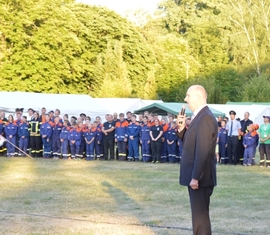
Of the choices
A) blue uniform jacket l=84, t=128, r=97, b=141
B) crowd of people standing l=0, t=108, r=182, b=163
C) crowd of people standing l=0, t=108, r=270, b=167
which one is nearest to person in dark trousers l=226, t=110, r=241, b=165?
crowd of people standing l=0, t=108, r=270, b=167

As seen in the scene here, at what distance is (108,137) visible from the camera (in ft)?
86.7

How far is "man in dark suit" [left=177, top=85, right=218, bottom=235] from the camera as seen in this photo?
25.1 feet

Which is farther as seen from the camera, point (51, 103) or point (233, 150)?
point (51, 103)

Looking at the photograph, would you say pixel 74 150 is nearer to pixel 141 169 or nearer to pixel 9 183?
pixel 141 169

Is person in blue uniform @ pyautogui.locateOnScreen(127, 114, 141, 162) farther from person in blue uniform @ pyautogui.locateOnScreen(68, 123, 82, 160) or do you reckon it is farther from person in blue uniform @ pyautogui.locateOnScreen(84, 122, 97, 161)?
person in blue uniform @ pyautogui.locateOnScreen(68, 123, 82, 160)

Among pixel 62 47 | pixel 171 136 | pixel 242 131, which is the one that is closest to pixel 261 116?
pixel 242 131

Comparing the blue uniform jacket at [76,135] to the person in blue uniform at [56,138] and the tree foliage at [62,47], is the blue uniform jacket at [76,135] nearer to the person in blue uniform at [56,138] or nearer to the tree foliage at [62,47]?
the person in blue uniform at [56,138]

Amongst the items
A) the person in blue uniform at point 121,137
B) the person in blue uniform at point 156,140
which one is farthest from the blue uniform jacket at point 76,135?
the person in blue uniform at point 156,140

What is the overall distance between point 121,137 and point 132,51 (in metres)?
38.2

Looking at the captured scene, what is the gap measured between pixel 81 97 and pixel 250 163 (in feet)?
57.4

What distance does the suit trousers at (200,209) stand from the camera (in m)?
7.78

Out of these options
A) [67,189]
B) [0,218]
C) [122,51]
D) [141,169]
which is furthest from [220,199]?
[122,51]

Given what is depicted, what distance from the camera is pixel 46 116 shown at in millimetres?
27016

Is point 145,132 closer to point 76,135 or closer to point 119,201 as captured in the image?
point 76,135
